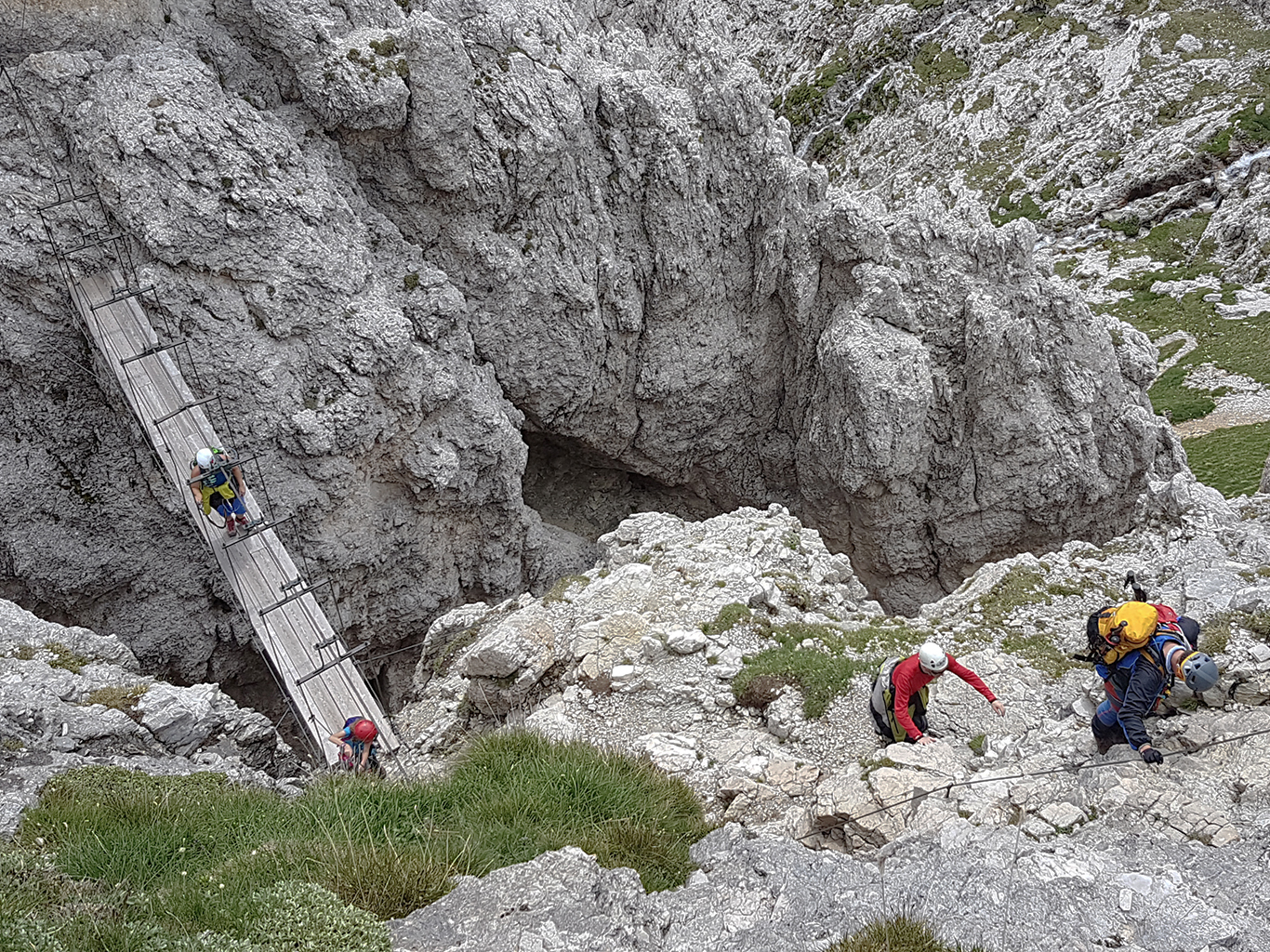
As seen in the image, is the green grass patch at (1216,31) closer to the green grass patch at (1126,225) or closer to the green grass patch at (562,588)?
the green grass patch at (1126,225)

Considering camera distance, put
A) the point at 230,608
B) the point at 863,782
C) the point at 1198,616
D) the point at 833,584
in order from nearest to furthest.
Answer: the point at 863,782 → the point at 1198,616 → the point at 833,584 → the point at 230,608

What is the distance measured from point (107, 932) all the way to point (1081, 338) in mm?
24469

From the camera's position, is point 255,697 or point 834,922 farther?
point 255,697

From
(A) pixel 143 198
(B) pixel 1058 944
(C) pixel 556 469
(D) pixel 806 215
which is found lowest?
(B) pixel 1058 944

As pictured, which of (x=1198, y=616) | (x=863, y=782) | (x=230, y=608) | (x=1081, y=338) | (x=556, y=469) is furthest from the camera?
(x=556, y=469)

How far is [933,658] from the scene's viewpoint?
32.0 feet

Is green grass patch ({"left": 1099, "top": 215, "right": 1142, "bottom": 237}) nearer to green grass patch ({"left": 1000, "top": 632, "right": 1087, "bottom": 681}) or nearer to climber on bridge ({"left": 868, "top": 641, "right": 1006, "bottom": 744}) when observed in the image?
green grass patch ({"left": 1000, "top": 632, "right": 1087, "bottom": 681})

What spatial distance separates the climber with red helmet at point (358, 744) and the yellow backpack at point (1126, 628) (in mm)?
9727

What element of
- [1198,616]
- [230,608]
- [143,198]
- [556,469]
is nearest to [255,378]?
[143,198]

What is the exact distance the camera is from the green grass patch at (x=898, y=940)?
19.3 feet

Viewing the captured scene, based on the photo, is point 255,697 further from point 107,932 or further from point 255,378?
point 107,932

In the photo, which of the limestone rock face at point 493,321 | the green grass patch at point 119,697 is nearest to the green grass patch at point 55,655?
the green grass patch at point 119,697

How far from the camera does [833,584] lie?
16.4 m

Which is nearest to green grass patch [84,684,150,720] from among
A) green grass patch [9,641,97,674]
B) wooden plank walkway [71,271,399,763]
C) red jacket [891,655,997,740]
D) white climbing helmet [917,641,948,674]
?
green grass patch [9,641,97,674]
